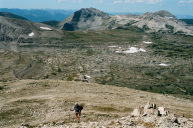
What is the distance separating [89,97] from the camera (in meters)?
51.9

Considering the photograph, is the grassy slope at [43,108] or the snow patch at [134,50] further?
the snow patch at [134,50]

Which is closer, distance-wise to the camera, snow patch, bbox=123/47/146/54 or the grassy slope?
the grassy slope

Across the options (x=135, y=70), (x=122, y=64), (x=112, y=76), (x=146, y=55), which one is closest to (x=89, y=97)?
(x=112, y=76)

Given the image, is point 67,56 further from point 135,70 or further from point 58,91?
point 58,91

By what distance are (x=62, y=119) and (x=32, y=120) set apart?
211 inches

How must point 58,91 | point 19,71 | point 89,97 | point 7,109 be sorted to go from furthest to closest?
1. point 19,71
2. point 58,91
3. point 89,97
4. point 7,109

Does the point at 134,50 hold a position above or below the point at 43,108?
above

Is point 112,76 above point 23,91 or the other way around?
the other way around

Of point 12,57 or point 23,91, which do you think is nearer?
point 23,91

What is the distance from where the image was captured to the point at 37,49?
181500 millimetres

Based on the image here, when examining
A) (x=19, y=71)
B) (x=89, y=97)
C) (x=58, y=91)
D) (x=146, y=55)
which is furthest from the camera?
(x=146, y=55)

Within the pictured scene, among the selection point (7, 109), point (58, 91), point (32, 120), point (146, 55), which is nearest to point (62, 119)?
point (32, 120)

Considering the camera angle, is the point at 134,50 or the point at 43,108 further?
the point at 134,50

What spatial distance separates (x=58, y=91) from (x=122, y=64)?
3833 inches
